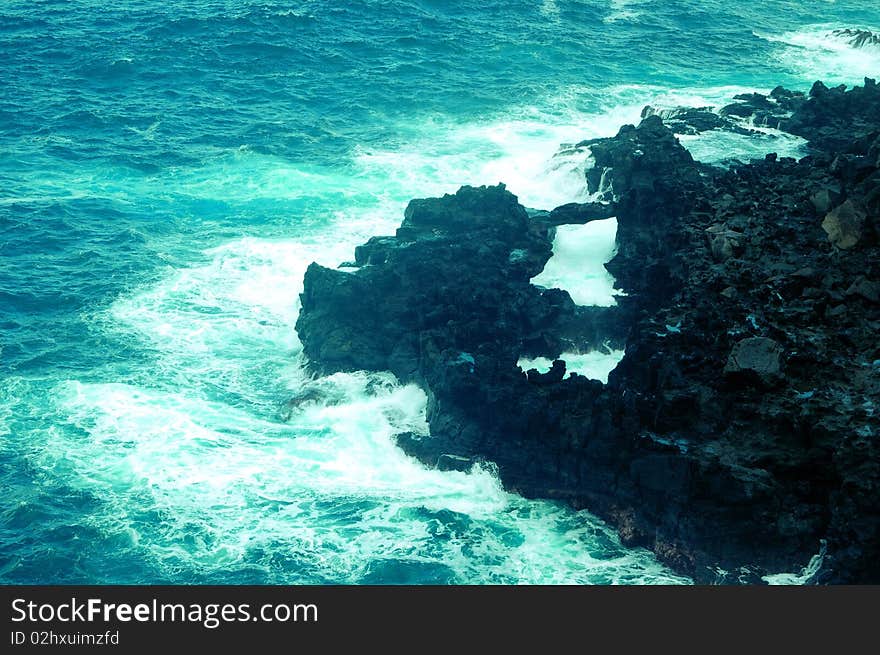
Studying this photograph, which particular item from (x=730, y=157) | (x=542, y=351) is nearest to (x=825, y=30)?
(x=730, y=157)

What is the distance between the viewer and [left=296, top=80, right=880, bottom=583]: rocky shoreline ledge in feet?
135

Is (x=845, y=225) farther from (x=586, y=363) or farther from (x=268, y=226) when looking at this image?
(x=268, y=226)

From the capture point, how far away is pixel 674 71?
98188mm

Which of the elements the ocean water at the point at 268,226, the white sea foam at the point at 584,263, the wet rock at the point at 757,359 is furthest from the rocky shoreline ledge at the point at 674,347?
the ocean water at the point at 268,226

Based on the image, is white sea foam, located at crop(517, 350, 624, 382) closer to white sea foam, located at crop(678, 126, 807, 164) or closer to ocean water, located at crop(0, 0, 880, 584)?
ocean water, located at crop(0, 0, 880, 584)

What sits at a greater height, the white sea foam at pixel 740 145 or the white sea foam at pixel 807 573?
the white sea foam at pixel 740 145

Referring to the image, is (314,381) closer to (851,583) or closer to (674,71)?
(851,583)

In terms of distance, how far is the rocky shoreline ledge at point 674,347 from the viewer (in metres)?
41.2

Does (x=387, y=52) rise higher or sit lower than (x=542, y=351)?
higher

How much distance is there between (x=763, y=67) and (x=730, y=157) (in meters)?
31.2

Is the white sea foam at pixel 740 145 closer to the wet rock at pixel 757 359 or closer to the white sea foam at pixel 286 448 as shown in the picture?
the white sea foam at pixel 286 448

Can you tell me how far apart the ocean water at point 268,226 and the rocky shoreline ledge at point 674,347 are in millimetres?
2165

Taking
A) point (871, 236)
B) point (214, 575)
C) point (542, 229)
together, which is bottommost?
point (214, 575)

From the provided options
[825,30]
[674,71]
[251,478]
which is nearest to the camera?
[251,478]
